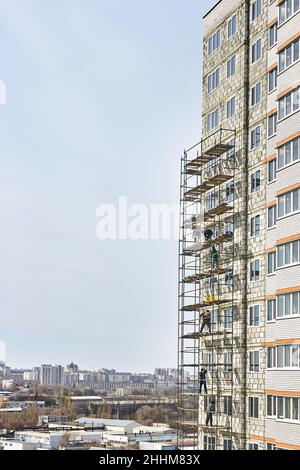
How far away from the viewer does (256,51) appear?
51.0 ft

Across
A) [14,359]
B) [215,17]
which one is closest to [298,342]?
[215,17]

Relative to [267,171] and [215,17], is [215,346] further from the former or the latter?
[215,17]

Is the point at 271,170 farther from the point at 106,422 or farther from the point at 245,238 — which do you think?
the point at 106,422

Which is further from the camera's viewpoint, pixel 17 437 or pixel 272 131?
pixel 17 437

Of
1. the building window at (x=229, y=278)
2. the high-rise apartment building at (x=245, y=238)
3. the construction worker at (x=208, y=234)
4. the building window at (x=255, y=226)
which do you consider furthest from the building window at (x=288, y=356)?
the construction worker at (x=208, y=234)

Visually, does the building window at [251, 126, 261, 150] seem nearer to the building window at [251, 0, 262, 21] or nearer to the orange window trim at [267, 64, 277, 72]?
the orange window trim at [267, 64, 277, 72]

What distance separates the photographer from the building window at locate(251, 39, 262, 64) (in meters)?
15.4

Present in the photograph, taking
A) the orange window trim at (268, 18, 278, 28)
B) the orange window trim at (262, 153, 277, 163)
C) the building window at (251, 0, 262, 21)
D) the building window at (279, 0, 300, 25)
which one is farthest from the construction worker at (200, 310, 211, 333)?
the building window at (279, 0, 300, 25)

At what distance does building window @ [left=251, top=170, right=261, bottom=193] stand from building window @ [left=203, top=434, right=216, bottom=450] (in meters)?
5.30

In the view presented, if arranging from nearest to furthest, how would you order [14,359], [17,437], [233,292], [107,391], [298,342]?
[298,342]
[233,292]
[17,437]
[14,359]
[107,391]

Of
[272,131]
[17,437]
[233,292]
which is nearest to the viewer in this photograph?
[272,131]

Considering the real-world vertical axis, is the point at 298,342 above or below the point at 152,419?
above

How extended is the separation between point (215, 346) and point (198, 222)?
2945 millimetres
